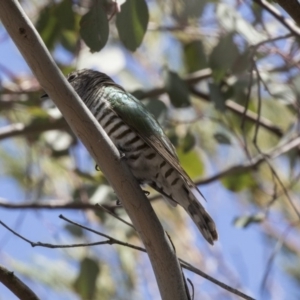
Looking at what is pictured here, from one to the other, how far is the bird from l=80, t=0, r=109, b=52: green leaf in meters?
0.29

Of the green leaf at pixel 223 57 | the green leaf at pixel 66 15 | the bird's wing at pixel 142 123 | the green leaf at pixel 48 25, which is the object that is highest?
the green leaf at pixel 223 57

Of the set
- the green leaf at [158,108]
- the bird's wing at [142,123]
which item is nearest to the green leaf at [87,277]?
the green leaf at [158,108]

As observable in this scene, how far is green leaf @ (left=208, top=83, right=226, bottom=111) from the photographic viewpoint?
3360mm

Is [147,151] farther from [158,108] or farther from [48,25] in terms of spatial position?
[48,25]

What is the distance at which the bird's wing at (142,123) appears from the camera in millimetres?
2711

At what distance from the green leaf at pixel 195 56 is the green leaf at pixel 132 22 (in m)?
1.14

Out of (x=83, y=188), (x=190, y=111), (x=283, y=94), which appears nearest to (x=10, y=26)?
(x=283, y=94)

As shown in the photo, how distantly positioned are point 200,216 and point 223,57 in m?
0.96

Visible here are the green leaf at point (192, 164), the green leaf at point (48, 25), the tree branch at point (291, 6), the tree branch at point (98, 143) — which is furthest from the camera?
the green leaf at point (192, 164)

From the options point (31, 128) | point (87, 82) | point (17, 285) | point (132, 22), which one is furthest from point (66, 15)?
point (17, 285)

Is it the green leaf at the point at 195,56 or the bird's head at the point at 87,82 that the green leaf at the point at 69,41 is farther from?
the bird's head at the point at 87,82

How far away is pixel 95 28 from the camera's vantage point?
8.67ft

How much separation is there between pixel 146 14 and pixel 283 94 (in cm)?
109

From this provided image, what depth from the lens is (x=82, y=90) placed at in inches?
122
